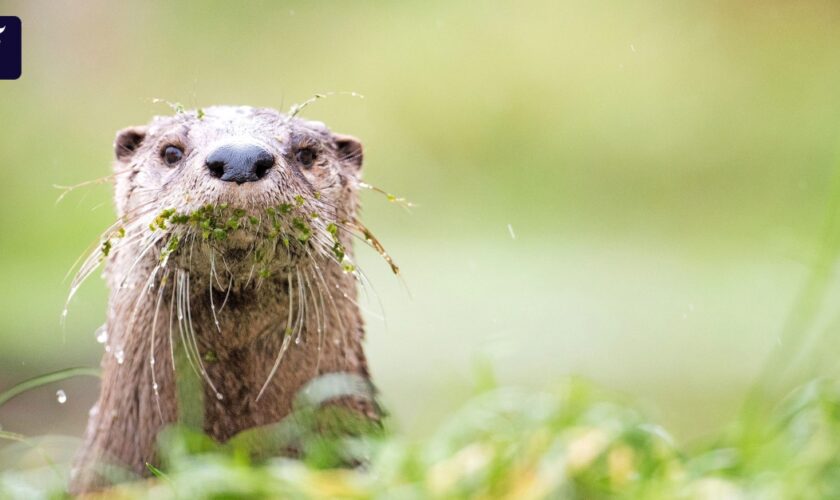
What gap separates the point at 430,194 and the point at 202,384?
23.8 feet

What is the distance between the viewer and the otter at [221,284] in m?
2.90

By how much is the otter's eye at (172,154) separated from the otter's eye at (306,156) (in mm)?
271

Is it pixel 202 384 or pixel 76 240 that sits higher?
pixel 76 240

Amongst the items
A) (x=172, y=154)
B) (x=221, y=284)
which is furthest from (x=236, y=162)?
(x=172, y=154)

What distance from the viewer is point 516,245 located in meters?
9.53

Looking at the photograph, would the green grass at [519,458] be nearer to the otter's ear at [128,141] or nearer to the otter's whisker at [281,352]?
the otter's whisker at [281,352]

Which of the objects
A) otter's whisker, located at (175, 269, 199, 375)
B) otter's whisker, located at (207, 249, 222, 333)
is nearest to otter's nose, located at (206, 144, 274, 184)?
otter's whisker, located at (207, 249, 222, 333)

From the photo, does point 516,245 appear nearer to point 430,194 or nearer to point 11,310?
point 430,194

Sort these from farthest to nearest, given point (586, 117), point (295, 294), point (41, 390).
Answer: point (586, 117)
point (41, 390)
point (295, 294)

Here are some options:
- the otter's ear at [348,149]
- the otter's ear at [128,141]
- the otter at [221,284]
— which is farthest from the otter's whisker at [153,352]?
the otter's ear at [348,149]

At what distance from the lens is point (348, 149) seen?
141 inches

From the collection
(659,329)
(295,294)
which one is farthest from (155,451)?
(659,329)

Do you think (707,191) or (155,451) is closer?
(155,451)

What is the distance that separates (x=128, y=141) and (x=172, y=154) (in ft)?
1.24
